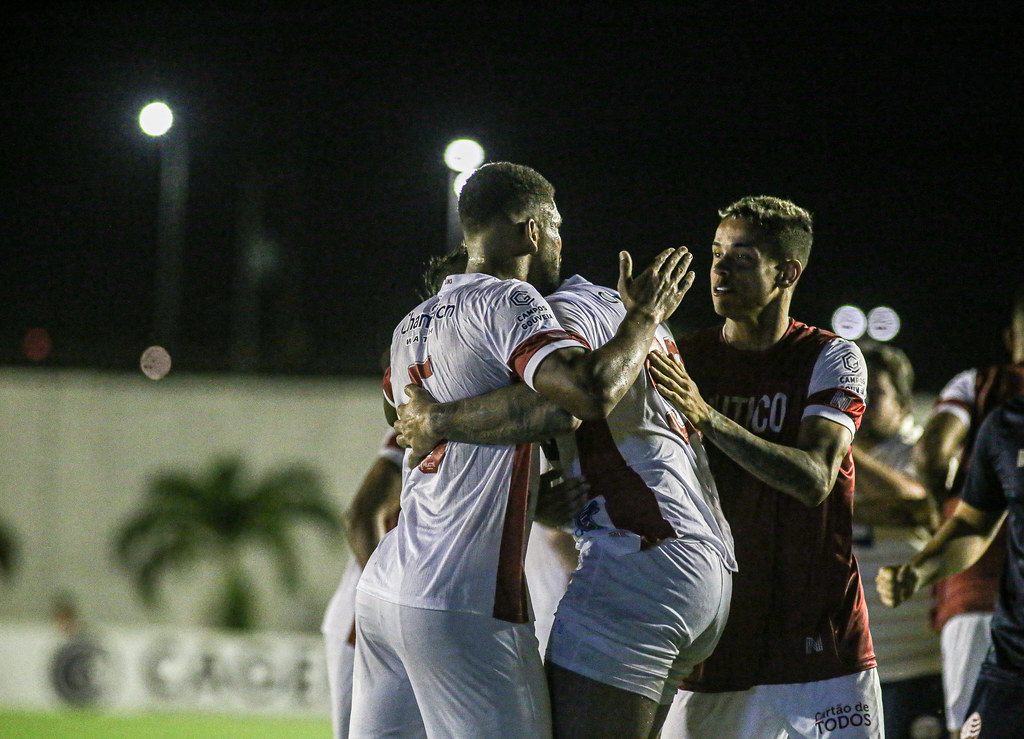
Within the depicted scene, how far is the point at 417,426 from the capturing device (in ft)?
11.7

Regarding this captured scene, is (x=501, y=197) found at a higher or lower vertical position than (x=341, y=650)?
Result: higher

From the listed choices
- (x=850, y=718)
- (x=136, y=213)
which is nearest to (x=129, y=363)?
(x=136, y=213)

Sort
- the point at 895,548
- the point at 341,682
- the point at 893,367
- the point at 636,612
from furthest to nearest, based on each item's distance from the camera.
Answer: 1. the point at 893,367
2. the point at 895,548
3. the point at 341,682
4. the point at 636,612

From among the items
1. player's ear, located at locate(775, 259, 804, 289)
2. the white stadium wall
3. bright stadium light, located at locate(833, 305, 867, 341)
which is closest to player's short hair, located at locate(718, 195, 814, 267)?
player's ear, located at locate(775, 259, 804, 289)

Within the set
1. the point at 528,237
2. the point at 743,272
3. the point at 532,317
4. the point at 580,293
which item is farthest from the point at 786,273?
the point at 532,317

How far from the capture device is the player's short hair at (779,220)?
435 cm

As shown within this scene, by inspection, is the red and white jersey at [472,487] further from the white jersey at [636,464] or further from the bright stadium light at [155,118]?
the bright stadium light at [155,118]

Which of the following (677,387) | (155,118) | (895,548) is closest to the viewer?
(677,387)

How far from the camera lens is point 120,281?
104 feet

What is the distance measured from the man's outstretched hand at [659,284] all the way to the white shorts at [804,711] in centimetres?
143

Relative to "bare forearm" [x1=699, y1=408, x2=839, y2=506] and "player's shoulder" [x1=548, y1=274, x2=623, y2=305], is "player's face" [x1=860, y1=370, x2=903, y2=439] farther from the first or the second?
"player's shoulder" [x1=548, y1=274, x2=623, y2=305]

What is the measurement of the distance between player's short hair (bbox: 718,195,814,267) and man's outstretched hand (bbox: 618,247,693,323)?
817 mm

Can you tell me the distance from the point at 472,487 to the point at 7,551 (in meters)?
19.8

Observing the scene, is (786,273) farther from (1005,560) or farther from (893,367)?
(893,367)
